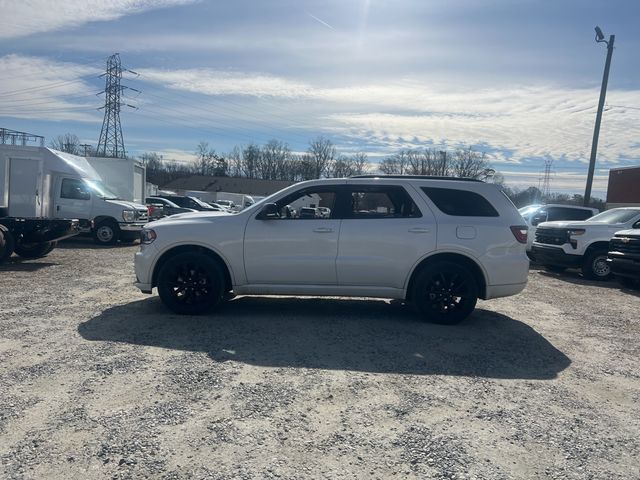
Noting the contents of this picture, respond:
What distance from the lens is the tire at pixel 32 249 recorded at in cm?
1234

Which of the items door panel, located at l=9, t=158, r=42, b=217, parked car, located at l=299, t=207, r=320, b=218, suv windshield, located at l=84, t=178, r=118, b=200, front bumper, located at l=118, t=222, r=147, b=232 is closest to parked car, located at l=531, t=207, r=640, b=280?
parked car, located at l=299, t=207, r=320, b=218

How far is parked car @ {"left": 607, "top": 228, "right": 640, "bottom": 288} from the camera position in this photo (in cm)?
1002

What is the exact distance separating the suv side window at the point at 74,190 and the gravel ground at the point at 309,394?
8.91 meters

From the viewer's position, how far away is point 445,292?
21.8ft

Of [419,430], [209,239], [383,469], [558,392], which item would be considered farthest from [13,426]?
[558,392]

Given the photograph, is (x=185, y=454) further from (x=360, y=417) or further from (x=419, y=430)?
(x=419, y=430)

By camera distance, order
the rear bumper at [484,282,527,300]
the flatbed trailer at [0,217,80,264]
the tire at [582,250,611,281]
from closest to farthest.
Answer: the rear bumper at [484,282,527,300]
the flatbed trailer at [0,217,80,264]
the tire at [582,250,611,281]

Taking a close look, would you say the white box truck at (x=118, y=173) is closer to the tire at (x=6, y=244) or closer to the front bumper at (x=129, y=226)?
the front bumper at (x=129, y=226)

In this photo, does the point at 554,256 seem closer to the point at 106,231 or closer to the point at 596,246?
the point at 596,246

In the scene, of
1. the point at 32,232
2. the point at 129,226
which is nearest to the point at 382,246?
the point at 32,232

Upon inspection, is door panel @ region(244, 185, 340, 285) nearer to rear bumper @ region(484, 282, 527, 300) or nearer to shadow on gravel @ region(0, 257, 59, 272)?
rear bumper @ region(484, 282, 527, 300)

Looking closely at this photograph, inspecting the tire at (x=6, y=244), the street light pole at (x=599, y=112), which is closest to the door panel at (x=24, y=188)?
the tire at (x=6, y=244)

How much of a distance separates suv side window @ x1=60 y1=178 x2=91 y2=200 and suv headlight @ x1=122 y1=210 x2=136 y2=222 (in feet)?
3.80

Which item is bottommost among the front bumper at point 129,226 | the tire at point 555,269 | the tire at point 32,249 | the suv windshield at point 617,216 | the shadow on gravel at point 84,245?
the shadow on gravel at point 84,245
